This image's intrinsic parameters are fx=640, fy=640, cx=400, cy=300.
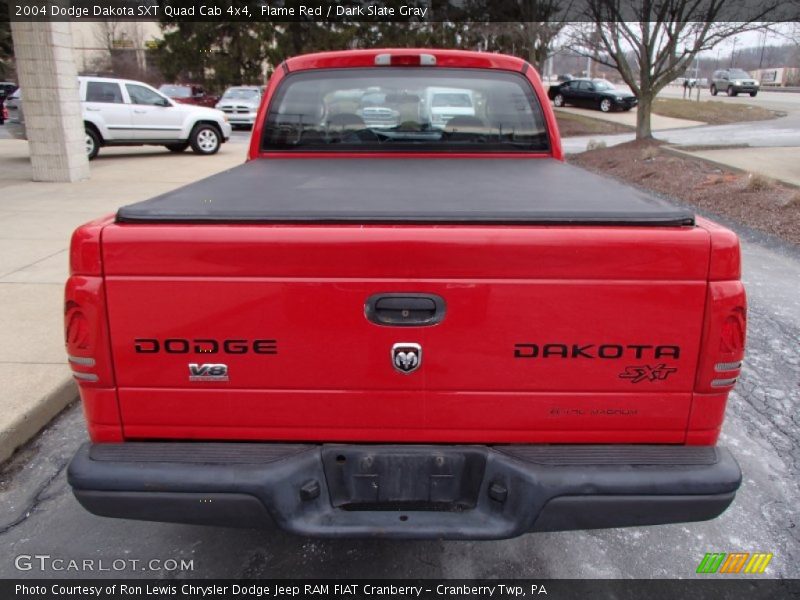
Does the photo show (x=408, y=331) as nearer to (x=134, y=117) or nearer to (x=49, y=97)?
(x=49, y=97)

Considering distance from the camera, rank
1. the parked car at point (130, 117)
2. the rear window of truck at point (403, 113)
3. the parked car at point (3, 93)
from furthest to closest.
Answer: the parked car at point (3, 93) → the parked car at point (130, 117) → the rear window of truck at point (403, 113)

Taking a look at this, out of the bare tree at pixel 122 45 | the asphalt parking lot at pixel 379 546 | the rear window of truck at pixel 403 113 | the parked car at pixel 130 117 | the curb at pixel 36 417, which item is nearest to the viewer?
the asphalt parking lot at pixel 379 546

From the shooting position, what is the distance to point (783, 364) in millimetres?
4551

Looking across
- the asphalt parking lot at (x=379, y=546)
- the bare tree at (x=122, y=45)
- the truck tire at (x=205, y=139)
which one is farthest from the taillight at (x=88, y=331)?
the bare tree at (x=122, y=45)

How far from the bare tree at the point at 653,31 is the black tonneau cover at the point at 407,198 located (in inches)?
586

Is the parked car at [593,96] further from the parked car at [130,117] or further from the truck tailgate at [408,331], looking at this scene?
the truck tailgate at [408,331]

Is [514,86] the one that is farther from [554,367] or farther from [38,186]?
[38,186]

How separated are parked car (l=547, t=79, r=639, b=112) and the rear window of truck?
3097cm

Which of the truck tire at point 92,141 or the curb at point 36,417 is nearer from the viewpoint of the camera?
the curb at point 36,417

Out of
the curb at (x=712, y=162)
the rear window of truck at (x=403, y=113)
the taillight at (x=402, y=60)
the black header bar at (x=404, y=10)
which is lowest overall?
the curb at (x=712, y=162)

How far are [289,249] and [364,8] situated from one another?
38681mm

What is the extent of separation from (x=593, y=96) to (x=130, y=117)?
2636cm

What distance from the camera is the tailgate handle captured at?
78.1 inches

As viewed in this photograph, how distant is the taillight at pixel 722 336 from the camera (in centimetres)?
194
